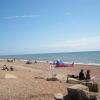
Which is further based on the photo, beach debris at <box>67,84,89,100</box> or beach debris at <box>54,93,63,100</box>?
beach debris at <box>54,93,63,100</box>

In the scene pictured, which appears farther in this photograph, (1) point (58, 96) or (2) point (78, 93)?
(1) point (58, 96)

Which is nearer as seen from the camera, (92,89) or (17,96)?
(17,96)

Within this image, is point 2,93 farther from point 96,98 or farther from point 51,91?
point 96,98

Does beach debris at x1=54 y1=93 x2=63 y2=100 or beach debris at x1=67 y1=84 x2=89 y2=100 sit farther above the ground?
beach debris at x1=67 y1=84 x2=89 y2=100

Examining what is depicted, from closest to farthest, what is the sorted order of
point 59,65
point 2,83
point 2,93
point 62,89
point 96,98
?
point 96,98
point 2,93
point 62,89
point 2,83
point 59,65

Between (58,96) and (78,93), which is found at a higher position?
(78,93)

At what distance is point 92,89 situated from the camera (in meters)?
14.0

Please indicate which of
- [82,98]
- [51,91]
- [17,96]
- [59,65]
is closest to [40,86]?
[51,91]

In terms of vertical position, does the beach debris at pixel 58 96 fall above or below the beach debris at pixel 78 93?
below

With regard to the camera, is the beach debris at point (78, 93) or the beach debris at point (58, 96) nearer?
the beach debris at point (78, 93)

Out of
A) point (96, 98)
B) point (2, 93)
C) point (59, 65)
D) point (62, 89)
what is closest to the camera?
point (96, 98)

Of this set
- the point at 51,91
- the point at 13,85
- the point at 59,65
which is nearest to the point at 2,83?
the point at 13,85

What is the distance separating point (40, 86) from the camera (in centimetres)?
1412

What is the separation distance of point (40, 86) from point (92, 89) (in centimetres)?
330
